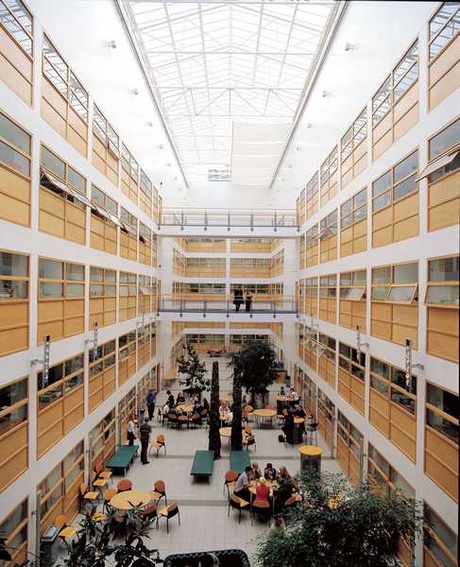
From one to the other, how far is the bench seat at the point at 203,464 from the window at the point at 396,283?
6.77 m

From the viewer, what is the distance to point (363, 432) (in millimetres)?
10711

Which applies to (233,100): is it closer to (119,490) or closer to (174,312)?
(174,312)

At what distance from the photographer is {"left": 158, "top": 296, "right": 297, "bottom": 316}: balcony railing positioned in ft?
69.5

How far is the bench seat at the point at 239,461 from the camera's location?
487 inches

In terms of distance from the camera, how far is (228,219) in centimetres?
2152

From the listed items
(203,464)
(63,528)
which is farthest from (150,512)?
(203,464)

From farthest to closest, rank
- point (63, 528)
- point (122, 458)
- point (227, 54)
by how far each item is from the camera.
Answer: point (227, 54) → point (122, 458) → point (63, 528)

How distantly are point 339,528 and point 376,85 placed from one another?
9.85m

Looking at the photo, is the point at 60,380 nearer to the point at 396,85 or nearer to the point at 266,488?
the point at 266,488

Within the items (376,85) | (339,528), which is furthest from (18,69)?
(339,528)

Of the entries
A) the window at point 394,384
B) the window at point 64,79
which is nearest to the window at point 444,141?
the window at point 394,384

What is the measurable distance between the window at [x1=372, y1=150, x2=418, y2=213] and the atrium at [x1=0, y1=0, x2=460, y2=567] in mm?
78

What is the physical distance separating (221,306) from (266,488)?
12149 millimetres

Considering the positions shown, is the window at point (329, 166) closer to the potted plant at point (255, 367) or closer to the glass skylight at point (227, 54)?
the glass skylight at point (227, 54)
